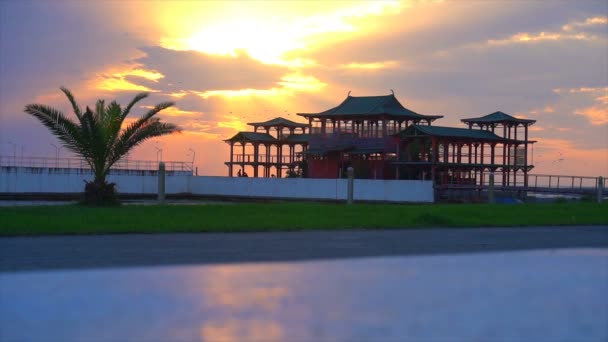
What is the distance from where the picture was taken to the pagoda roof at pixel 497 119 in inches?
2205

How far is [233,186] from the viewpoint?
52.9m

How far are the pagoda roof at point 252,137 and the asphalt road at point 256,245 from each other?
45398 mm

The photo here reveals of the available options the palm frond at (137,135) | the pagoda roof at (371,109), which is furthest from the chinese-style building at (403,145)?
the palm frond at (137,135)

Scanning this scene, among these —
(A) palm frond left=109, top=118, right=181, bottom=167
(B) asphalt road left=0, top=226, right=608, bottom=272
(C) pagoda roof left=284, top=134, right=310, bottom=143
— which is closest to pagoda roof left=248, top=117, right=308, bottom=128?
(C) pagoda roof left=284, top=134, right=310, bottom=143

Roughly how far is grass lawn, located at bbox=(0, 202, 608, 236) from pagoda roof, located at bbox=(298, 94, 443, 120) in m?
28.4

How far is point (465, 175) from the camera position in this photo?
57.3m

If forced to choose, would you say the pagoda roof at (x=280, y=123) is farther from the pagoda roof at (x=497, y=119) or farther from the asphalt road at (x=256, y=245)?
the asphalt road at (x=256, y=245)

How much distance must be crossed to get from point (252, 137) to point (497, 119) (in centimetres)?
2102

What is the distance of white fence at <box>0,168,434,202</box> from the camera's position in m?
42.8

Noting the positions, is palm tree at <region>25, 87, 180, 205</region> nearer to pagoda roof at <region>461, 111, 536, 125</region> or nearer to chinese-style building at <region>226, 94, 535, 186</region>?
chinese-style building at <region>226, 94, 535, 186</region>

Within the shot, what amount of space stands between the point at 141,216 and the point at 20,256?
826cm

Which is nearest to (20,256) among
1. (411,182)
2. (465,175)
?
(411,182)

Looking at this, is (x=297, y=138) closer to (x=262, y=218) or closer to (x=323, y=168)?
(x=323, y=168)

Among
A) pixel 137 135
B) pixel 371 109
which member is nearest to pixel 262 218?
pixel 137 135
